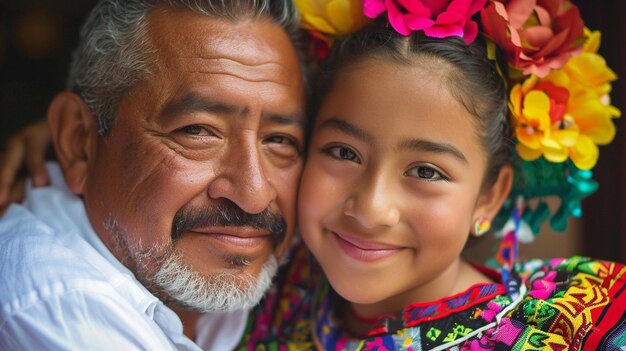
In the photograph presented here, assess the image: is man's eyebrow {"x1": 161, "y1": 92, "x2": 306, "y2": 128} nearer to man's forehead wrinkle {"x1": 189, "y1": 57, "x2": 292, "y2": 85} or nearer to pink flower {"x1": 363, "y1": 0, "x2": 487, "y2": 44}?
man's forehead wrinkle {"x1": 189, "y1": 57, "x2": 292, "y2": 85}

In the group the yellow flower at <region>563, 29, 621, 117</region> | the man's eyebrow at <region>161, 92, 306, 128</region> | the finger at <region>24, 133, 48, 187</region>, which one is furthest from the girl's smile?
the finger at <region>24, 133, 48, 187</region>

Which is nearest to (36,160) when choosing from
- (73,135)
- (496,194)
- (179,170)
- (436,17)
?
(73,135)

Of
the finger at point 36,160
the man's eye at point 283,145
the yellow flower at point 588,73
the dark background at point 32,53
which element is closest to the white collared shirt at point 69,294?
the finger at point 36,160

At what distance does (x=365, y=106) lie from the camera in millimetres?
1749

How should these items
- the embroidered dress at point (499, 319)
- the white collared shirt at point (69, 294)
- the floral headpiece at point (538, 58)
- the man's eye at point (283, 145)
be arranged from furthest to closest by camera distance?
the man's eye at point (283, 145) → the floral headpiece at point (538, 58) → the embroidered dress at point (499, 319) → the white collared shirt at point (69, 294)

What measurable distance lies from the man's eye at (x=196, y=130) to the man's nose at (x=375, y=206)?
439mm

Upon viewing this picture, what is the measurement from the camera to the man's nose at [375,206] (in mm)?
1674

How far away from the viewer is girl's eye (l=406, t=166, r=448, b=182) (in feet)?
5.72

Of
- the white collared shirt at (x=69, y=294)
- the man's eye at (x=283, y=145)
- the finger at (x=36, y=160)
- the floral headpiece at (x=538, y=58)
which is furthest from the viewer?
the finger at (x=36, y=160)

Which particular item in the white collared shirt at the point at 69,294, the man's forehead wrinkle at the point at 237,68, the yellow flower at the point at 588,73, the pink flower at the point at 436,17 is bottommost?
the white collared shirt at the point at 69,294

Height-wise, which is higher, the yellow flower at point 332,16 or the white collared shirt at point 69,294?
the yellow flower at point 332,16

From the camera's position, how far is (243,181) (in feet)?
5.63

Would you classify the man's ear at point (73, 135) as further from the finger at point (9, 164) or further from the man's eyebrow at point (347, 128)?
the man's eyebrow at point (347, 128)

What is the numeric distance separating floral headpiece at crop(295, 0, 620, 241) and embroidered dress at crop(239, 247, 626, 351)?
11.9 inches
